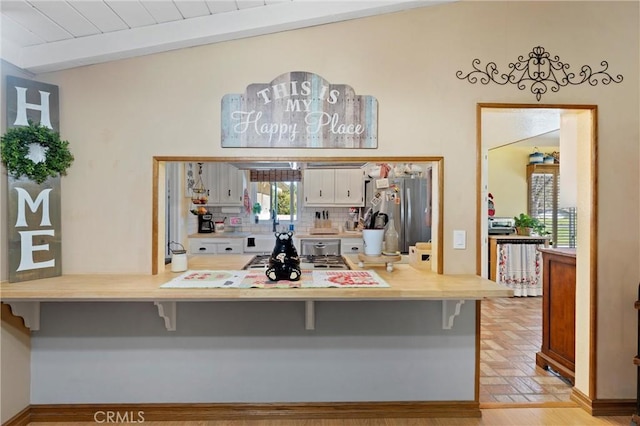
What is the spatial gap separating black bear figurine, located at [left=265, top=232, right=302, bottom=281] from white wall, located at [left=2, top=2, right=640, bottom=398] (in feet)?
1.96

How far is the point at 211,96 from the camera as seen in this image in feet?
7.55

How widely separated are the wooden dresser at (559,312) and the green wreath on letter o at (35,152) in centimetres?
360

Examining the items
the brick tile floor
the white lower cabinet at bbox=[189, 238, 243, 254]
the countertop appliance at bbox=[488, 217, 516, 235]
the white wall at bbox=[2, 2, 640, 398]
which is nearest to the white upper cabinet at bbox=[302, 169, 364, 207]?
the white lower cabinet at bbox=[189, 238, 243, 254]

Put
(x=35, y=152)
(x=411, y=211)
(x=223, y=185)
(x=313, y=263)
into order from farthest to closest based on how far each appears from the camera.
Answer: (x=223, y=185) < (x=411, y=211) < (x=313, y=263) < (x=35, y=152)

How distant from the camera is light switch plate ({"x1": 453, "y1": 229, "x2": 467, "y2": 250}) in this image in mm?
2332

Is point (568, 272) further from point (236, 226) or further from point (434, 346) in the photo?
point (236, 226)

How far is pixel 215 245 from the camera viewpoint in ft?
17.7

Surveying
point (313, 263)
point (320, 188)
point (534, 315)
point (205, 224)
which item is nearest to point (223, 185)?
point (205, 224)

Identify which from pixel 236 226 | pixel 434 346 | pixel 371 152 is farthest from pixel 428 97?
pixel 236 226

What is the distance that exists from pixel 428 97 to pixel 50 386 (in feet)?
9.90

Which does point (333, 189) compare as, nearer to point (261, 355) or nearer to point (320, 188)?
Result: point (320, 188)

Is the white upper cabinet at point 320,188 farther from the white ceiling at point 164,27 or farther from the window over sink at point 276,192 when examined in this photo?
the white ceiling at point 164,27

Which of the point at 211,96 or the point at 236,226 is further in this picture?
the point at 236,226

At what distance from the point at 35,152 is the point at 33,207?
0.32 meters
